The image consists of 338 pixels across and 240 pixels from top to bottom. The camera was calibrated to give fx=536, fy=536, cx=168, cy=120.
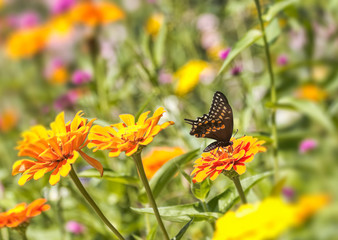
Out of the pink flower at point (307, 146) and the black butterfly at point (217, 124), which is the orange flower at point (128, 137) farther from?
the pink flower at point (307, 146)

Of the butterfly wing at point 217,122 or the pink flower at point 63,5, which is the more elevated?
the pink flower at point 63,5

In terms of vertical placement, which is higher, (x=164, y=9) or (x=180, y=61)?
(x=164, y=9)

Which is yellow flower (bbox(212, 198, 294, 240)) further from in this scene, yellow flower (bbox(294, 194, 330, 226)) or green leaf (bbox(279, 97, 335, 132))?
yellow flower (bbox(294, 194, 330, 226))

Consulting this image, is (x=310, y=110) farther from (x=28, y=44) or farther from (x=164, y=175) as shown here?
(x=28, y=44)

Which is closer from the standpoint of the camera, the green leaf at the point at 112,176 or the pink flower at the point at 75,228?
the green leaf at the point at 112,176

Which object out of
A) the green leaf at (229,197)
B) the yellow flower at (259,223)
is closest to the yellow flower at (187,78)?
the green leaf at (229,197)

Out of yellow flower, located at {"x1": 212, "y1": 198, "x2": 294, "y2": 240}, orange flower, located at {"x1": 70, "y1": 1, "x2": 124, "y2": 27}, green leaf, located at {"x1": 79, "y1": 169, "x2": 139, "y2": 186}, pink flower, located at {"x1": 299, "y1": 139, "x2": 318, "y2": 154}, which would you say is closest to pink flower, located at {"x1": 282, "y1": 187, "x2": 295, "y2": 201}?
pink flower, located at {"x1": 299, "y1": 139, "x2": 318, "y2": 154}

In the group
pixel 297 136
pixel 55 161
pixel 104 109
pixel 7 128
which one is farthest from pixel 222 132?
pixel 7 128

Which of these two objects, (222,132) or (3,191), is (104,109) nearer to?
(3,191)
